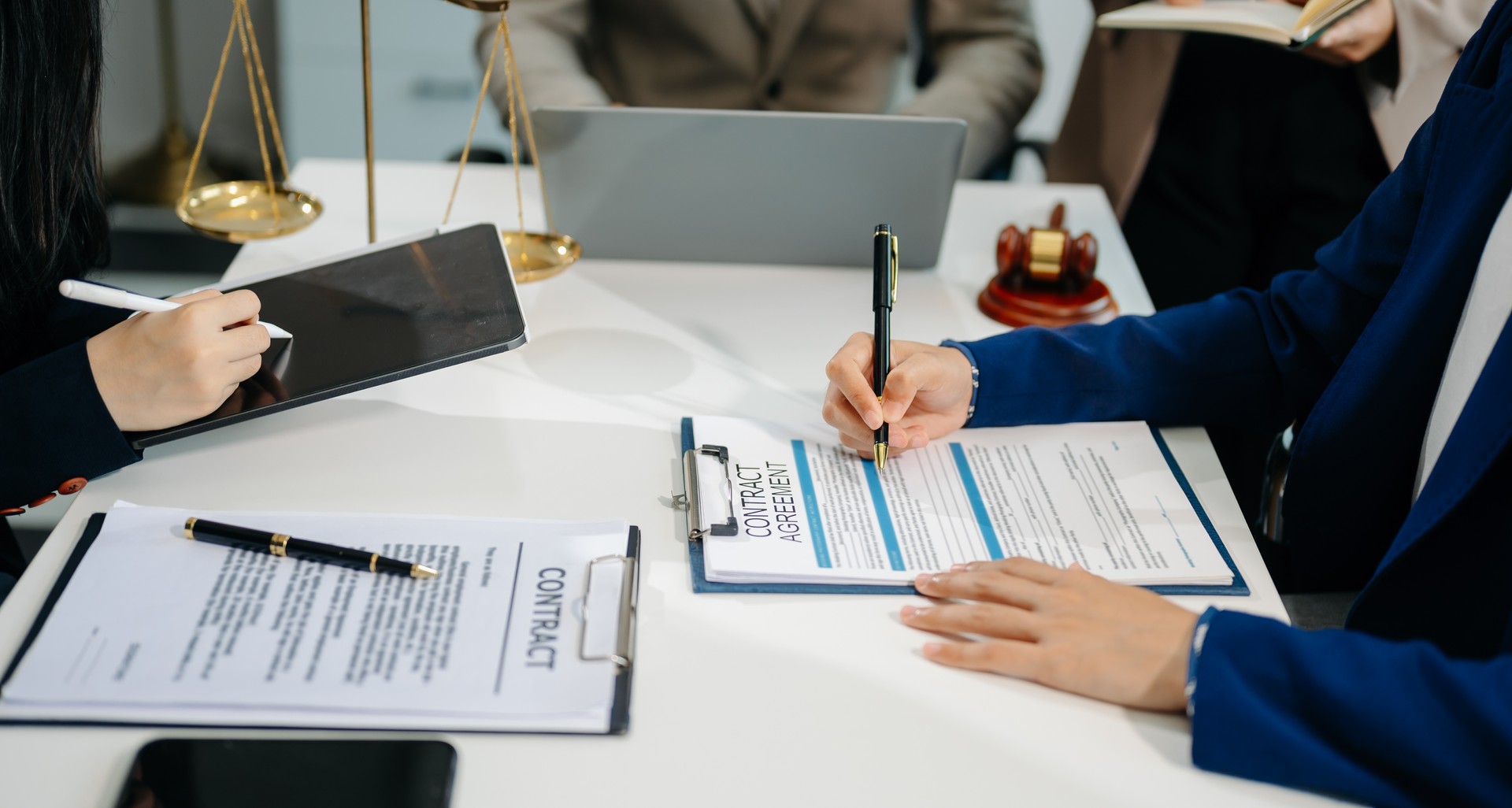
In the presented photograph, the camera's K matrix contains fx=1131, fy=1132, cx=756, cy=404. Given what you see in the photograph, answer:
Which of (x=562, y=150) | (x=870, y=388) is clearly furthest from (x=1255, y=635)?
(x=562, y=150)

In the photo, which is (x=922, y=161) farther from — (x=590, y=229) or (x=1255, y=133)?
(x=1255, y=133)

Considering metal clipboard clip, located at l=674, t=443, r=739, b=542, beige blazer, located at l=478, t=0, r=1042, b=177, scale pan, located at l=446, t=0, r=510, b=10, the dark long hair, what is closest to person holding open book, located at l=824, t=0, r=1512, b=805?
metal clipboard clip, located at l=674, t=443, r=739, b=542

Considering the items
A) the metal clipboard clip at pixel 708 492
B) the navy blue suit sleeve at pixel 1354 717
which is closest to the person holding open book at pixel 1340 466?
the navy blue suit sleeve at pixel 1354 717

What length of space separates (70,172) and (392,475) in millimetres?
431

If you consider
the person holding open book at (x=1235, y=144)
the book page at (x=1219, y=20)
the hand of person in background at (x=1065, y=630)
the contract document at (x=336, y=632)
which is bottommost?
the person holding open book at (x=1235, y=144)

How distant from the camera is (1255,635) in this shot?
0.69 m

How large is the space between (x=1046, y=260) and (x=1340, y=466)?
14.8 inches

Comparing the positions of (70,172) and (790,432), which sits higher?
(70,172)

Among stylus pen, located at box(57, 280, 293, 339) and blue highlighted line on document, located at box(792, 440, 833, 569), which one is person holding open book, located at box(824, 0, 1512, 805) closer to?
blue highlighted line on document, located at box(792, 440, 833, 569)

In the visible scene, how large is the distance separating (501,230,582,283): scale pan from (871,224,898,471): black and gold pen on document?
399 millimetres

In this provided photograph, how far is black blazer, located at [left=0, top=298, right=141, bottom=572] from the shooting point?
0.88 meters

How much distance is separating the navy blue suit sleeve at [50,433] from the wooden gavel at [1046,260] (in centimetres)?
88

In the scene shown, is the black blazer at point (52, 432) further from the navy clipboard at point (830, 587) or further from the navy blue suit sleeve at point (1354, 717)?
the navy blue suit sleeve at point (1354, 717)

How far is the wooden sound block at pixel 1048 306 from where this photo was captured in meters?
1.23
